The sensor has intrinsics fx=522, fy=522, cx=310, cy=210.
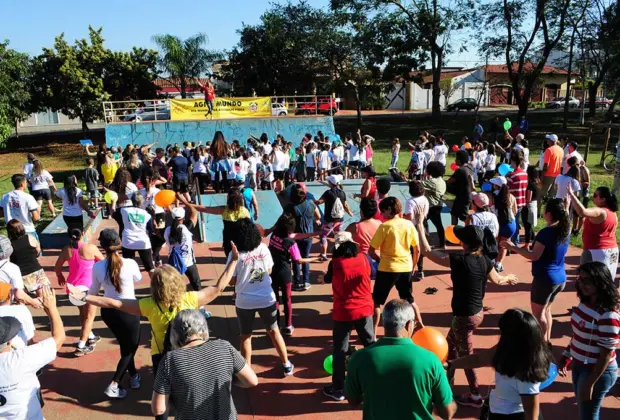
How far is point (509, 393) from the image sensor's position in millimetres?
3219

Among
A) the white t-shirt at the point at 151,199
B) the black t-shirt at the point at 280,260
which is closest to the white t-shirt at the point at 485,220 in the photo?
the black t-shirt at the point at 280,260

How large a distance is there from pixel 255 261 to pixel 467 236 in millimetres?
1982

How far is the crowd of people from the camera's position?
3123 mm

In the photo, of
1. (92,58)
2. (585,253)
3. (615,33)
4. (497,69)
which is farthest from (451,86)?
(585,253)

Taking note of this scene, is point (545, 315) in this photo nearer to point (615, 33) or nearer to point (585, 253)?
point (585, 253)

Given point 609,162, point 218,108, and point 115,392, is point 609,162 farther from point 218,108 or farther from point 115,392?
point 115,392

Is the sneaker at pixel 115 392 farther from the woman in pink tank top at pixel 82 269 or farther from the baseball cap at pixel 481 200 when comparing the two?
the baseball cap at pixel 481 200

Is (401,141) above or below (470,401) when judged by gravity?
above

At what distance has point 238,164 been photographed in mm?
14578

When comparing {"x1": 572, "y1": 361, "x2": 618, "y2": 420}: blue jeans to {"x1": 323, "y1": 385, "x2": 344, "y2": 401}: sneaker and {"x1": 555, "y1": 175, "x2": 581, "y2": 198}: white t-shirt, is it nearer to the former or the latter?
{"x1": 323, "y1": 385, "x2": 344, "y2": 401}: sneaker

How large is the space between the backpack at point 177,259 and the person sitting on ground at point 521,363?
14.1 feet

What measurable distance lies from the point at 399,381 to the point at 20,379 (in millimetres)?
2323

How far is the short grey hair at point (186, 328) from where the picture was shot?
3156mm

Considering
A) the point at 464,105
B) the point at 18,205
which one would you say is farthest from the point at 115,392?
the point at 464,105
